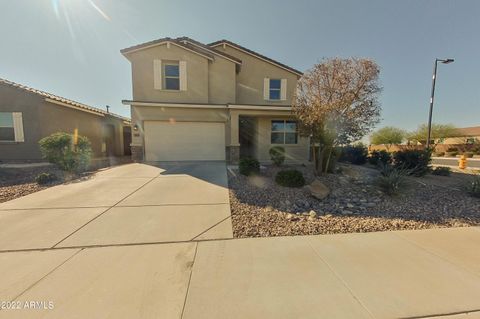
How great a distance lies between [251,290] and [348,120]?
22.0 ft

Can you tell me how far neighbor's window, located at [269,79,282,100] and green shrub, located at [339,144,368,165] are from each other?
19.4 feet

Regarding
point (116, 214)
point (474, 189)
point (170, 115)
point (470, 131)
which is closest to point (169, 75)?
point (170, 115)

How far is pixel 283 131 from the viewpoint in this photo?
13.7m

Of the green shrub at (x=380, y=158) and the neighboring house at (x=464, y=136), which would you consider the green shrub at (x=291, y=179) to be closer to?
the green shrub at (x=380, y=158)

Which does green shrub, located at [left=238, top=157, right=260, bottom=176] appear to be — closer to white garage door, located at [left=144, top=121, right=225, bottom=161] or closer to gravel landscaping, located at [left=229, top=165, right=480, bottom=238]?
gravel landscaping, located at [left=229, top=165, right=480, bottom=238]

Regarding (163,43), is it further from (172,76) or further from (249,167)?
(249,167)

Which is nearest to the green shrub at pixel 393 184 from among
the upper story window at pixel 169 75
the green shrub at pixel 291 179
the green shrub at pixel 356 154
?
the green shrub at pixel 291 179

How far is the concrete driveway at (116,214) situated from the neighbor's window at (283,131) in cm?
723

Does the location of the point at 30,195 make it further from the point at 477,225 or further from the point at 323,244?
the point at 477,225

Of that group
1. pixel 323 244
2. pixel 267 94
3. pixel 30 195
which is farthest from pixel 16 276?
pixel 267 94

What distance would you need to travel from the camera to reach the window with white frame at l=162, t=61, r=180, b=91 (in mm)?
12500

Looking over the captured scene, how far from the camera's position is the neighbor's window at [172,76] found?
12.5 meters

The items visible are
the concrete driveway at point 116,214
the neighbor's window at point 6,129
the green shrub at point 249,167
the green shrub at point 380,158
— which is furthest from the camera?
the neighbor's window at point 6,129

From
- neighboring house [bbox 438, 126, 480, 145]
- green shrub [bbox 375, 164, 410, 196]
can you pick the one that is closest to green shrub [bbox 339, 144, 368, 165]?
green shrub [bbox 375, 164, 410, 196]
